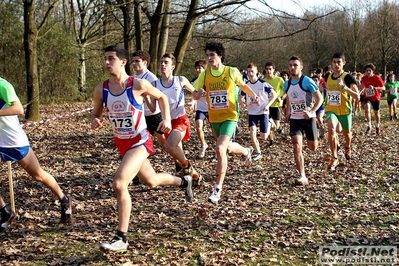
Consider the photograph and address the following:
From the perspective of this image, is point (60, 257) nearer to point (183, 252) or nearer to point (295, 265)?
point (183, 252)

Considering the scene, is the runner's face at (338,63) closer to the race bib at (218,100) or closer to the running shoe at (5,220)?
the race bib at (218,100)

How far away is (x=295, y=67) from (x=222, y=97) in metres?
1.62

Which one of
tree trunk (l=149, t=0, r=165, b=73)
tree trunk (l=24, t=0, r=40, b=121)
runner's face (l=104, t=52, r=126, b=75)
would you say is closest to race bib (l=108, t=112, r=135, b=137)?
runner's face (l=104, t=52, r=126, b=75)

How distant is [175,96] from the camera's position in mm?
7645

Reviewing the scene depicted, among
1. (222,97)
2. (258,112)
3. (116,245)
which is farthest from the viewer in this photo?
(258,112)

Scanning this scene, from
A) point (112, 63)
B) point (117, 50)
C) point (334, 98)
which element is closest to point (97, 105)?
point (112, 63)

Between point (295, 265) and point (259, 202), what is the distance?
2.18 meters

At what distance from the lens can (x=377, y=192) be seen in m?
7.19

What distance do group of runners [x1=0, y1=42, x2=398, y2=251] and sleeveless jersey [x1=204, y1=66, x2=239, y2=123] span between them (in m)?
0.01

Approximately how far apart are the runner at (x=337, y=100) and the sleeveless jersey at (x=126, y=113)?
4.89m

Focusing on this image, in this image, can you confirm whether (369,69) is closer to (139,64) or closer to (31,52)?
(139,64)

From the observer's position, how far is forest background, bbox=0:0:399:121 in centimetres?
1319

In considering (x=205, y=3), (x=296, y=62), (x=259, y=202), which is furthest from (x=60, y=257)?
(x=205, y=3)

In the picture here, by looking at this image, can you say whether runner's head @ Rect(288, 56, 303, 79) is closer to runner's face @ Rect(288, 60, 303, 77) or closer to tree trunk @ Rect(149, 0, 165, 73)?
runner's face @ Rect(288, 60, 303, 77)
